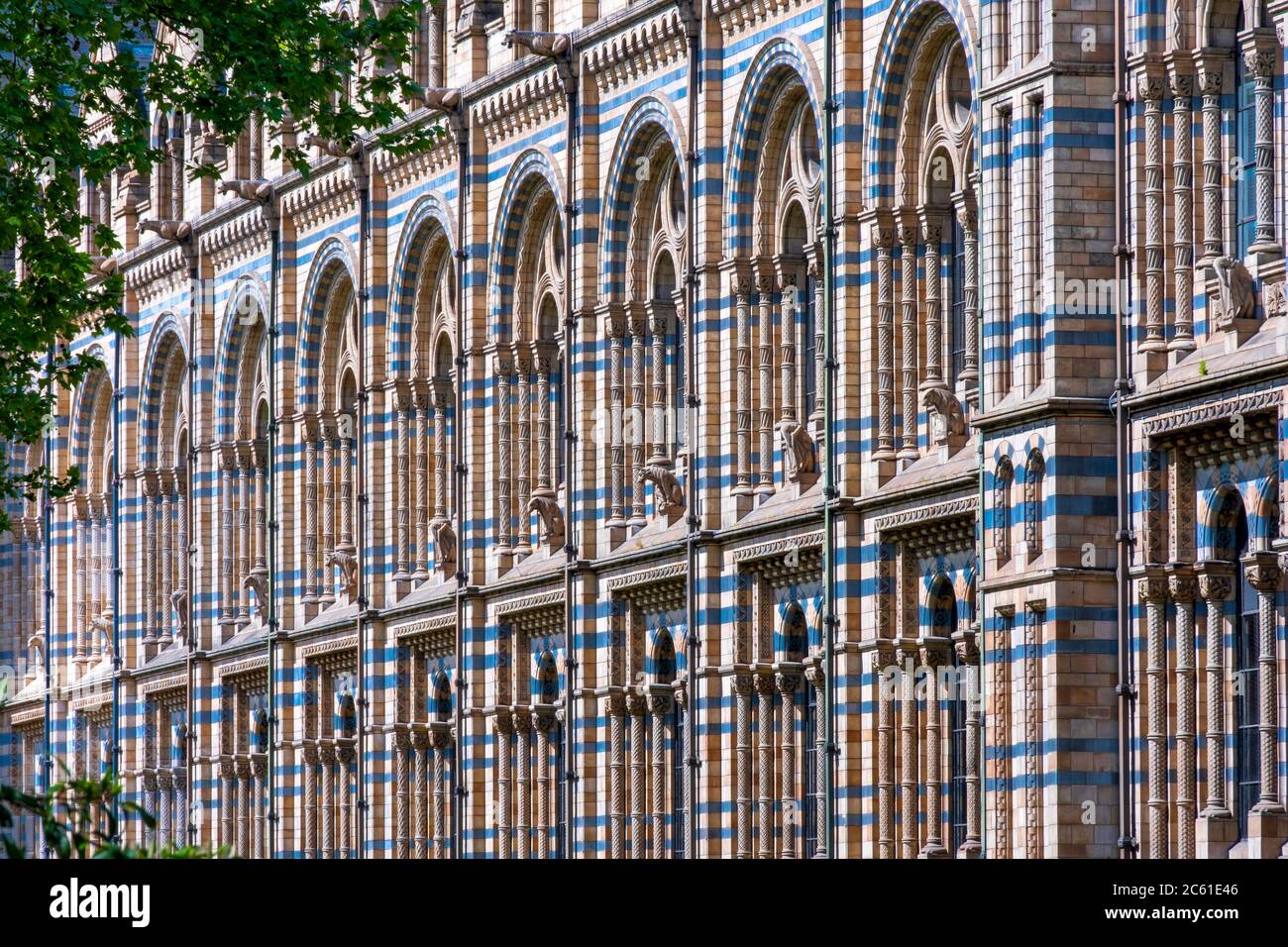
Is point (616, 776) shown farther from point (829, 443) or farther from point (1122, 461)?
point (1122, 461)

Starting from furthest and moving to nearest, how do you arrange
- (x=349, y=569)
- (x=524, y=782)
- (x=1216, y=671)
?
1. (x=349, y=569)
2. (x=524, y=782)
3. (x=1216, y=671)

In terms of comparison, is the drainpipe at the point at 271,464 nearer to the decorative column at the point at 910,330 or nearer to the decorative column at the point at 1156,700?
the decorative column at the point at 910,330

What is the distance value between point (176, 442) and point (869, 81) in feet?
96.6

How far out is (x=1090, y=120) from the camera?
31844 mm

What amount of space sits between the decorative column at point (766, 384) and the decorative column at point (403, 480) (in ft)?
43.4

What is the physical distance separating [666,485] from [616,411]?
2273mm

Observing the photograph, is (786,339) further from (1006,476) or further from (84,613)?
(84,613)

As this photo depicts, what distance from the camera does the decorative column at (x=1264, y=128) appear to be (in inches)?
1171

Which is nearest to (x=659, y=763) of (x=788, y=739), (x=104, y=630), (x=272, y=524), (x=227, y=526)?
(x=788, y=739)

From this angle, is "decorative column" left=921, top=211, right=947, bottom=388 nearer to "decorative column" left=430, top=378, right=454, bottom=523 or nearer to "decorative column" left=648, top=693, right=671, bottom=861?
"decorative column" left=648, top=693, right=671, bottom=861

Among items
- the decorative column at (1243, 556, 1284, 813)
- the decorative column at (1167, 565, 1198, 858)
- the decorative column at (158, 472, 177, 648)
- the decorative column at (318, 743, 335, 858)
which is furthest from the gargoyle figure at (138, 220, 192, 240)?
the decorative column at (1243, 556, 1284, 813)

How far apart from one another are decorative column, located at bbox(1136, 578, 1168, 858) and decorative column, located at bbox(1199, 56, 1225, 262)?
325 centimetres

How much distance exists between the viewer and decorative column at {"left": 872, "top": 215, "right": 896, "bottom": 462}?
37.6 meters

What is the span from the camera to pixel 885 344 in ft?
123
